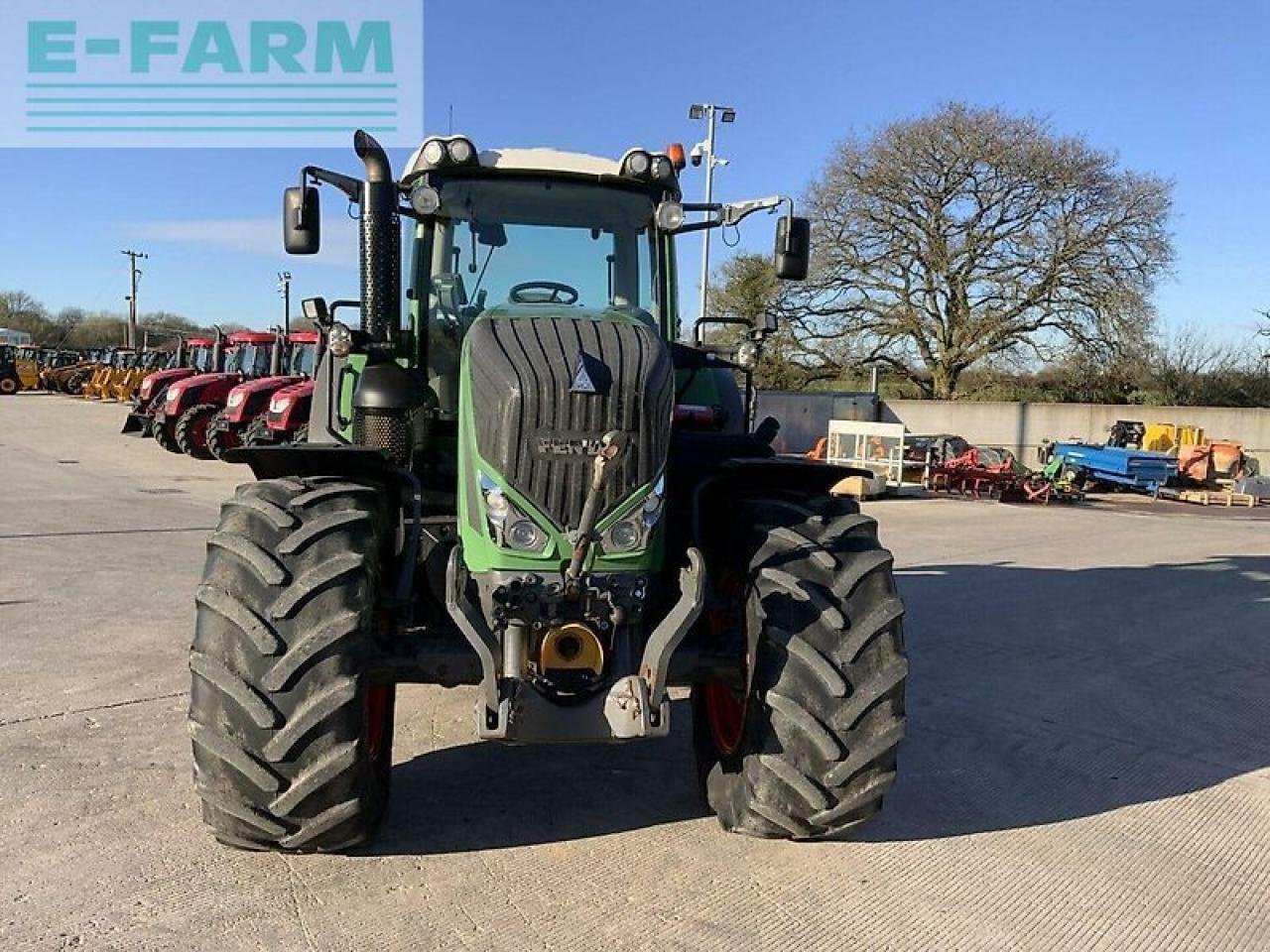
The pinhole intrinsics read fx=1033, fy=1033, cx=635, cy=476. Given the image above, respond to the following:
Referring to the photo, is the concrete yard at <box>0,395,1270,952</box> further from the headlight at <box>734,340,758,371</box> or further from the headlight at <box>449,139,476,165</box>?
the headlight at <box>449,139,476,165</box>

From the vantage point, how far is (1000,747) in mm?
5113

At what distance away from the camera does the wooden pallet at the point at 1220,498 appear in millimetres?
23734

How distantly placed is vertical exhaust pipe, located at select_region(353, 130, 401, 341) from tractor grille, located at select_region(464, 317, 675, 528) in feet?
3.46

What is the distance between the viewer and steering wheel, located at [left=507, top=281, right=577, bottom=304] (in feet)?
15.4

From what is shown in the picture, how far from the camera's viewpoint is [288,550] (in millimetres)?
3344

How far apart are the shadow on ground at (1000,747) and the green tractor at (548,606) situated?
435 mm

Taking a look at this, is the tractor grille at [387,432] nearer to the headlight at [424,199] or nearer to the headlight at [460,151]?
the headlight at [424,199]

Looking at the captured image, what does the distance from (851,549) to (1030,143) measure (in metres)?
31.2

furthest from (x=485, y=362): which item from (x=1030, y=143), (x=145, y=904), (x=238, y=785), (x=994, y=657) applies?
(x=1030, y=143)

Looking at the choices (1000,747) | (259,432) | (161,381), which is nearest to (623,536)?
(1000,747)

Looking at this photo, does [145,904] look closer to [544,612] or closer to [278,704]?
[278,704]

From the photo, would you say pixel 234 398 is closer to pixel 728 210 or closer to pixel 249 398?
pixel 249 398

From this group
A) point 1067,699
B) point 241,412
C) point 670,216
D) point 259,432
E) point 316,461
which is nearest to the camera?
point 316,461

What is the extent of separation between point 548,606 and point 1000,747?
287 centimetres
